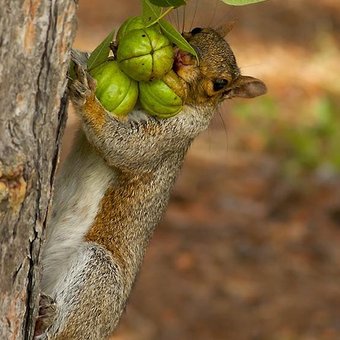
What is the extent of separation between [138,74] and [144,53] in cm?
11

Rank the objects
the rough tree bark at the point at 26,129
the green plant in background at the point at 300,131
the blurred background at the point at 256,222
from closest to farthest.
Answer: the rough tree bark at the point at 26,129 < the blurred background at the point at 256,222 < the green plant in background at the point at 300,131

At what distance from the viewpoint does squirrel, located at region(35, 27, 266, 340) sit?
151 inches

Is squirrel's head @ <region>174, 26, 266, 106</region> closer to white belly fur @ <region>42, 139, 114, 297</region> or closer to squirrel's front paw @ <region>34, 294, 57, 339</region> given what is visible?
white belly fur @ <region>42, 139, 114, 297</region>

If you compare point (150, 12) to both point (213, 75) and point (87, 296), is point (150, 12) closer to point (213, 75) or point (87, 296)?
point (213, 75)

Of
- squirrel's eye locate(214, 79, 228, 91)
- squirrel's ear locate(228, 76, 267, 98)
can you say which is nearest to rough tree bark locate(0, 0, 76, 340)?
squirrel's eye locate(214, 79, 228, 91)

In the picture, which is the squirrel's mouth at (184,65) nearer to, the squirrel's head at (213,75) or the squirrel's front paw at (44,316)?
the squirrel's head at (213,75)

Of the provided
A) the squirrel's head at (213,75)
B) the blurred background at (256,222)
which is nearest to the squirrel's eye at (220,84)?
the squirrel's head at (213,75)

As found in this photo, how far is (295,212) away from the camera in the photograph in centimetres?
893

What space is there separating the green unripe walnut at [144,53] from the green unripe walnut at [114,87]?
4cm

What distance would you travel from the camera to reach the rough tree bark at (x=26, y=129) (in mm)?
2834

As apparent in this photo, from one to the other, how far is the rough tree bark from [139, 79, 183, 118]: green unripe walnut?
454mm

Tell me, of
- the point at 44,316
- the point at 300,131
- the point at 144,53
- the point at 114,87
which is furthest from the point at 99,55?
the point at 300,131

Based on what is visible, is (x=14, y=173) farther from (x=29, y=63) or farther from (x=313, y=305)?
(x=313, y=305)

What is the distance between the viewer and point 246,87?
4258 mm
